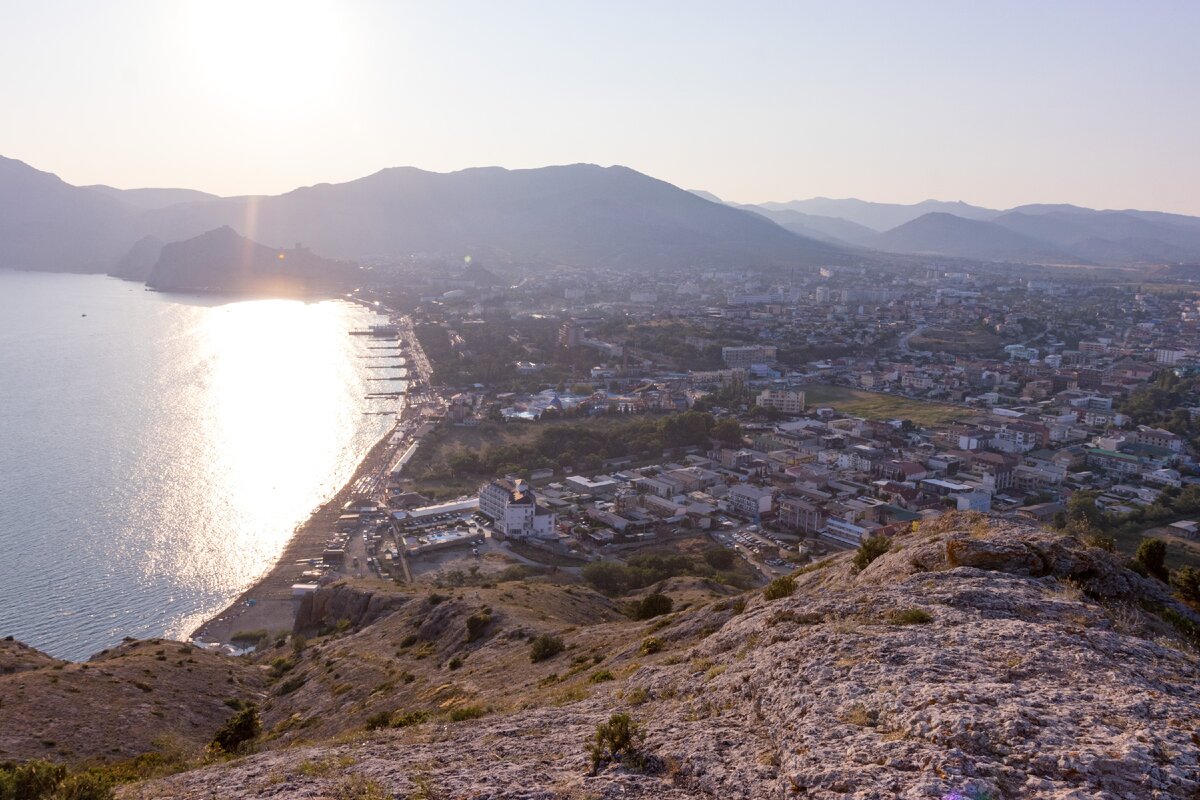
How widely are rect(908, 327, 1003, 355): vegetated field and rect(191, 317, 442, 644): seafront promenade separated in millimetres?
28256

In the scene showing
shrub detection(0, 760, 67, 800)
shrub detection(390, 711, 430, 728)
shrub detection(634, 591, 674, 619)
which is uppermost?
shrub detection(390, 711, 430, 728)

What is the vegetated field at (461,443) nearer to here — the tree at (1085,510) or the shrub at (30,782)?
the tree at (1085,510)

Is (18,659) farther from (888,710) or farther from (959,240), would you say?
(959,240)

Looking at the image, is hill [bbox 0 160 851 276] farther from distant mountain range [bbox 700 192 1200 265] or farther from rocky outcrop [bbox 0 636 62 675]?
rocky outcrop [bbox 0 636 62 675]

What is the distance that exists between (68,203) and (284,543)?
101486mm

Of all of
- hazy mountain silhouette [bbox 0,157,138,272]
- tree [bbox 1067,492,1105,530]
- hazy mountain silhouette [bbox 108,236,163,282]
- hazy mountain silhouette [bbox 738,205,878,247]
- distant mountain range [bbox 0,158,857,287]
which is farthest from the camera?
hazy mountain silhouette [bbox 738,205,878,247]

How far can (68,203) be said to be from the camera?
318 feet

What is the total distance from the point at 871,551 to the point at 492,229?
379 feet

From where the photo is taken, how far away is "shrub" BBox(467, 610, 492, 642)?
8.48 m

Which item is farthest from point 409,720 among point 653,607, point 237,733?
point 653,607

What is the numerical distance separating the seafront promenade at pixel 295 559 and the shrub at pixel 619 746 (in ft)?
39.1

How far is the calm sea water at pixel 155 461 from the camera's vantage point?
15391 mm

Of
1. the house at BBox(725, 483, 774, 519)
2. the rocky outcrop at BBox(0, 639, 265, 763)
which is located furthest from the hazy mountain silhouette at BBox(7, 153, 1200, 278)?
the rocky outcrop at BBox(0, 639, 265, 763)

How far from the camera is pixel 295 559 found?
55.6 ft
